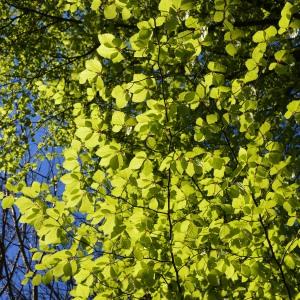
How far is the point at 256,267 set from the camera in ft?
9.56

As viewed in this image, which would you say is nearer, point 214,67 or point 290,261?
point 214,67

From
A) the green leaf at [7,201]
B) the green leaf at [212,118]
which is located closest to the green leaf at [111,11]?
the green leaf at [212,118]

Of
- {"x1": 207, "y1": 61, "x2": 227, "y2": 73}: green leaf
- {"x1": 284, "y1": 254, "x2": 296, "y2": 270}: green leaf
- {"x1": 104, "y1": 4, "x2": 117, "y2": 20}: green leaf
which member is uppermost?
{"x1": 104, "y1": 4, "x2": 117, "y2": 20}: green leaf

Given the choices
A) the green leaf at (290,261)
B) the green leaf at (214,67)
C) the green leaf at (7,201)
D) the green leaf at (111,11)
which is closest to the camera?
the green leaf at (111,11)

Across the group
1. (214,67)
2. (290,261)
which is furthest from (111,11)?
(290,261)

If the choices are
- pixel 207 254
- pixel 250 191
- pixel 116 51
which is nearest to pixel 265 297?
pixel 207 254

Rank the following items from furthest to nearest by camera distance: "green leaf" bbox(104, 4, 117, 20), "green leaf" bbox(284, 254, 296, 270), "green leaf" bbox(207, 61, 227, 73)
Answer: "green leaf" bbox(284, 254, 296, 270) < "green leaf" bbox(207, 61, 227, 73) < "green leaf" bbox(104, 4, 117, 20)

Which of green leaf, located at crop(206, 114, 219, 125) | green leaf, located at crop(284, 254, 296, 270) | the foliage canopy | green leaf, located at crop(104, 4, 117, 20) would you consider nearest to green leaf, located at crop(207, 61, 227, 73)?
the foliage canopy

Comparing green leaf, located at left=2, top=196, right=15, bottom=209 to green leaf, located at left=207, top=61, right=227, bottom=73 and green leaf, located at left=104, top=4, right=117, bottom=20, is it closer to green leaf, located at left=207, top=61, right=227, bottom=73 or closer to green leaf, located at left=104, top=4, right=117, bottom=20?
green leaf, located at left=104, top=4, right=117, bottom=20

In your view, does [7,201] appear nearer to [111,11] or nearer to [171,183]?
[171,183]

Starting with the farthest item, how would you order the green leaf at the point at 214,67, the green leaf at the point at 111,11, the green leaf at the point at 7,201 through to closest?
the green leaf at the point at 7,201
the green leaf at the point at 214,67
the green leaf at the point at 111,11

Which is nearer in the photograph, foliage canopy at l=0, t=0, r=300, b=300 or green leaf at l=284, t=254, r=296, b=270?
foliage canopy at l=0, t=0, r=300, b=300

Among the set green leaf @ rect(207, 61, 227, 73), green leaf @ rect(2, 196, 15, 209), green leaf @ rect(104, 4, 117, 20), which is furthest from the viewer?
green leaf @ rect(2, 196, 15, 209)

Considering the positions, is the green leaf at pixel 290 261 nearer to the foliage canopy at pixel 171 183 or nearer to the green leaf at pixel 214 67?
the foliage canopy at pixel 171 183
